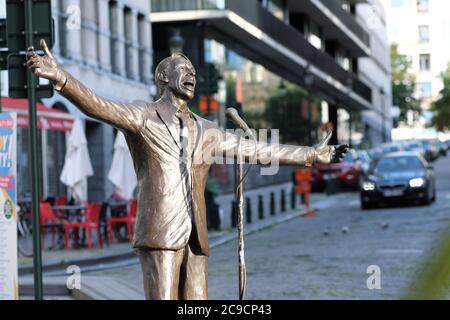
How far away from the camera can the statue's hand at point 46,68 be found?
161 inches

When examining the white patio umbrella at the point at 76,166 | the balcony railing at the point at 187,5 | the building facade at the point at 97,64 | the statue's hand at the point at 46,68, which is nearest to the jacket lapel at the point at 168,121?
the statue's hand at the point at 46,68

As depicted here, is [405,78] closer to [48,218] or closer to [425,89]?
[425,89]

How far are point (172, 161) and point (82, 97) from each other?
0.45 metres

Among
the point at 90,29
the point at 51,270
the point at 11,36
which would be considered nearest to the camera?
the point at 11,36

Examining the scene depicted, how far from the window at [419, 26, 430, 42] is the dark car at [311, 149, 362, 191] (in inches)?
1562

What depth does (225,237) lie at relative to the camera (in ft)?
72.7

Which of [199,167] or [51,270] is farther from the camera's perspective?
[51,270]

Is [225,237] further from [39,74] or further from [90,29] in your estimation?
[39,74]

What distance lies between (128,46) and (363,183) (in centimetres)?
1138

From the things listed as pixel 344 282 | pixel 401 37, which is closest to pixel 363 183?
pixel 344 282

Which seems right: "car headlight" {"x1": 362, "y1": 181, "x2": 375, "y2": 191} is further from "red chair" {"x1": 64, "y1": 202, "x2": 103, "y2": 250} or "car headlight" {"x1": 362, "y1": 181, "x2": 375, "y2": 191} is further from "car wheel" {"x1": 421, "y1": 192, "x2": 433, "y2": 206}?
"red chair" {"x1": 64, "y1": 202, "x2": 103, "y2": 250}

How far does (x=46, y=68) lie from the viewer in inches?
161

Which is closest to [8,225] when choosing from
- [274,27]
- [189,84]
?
[189,84]

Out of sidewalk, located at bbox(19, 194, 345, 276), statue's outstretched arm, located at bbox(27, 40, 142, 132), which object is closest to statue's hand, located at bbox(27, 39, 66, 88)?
statue's outstretched arm, located at bbox(27, 40, 142, 132)
